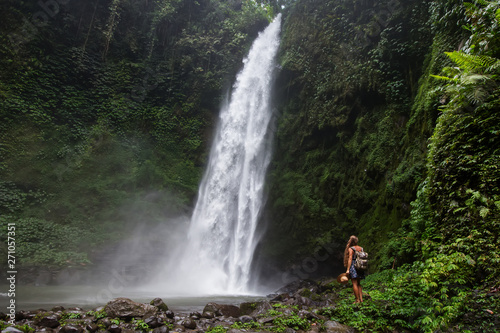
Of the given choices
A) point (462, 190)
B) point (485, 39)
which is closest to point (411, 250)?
point (462, 190)

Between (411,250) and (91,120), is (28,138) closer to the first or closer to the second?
(91,120)

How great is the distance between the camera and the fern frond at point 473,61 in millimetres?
4254

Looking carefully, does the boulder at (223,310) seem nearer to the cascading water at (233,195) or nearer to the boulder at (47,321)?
the boulder at (47,321)

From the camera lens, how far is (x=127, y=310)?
197 inches

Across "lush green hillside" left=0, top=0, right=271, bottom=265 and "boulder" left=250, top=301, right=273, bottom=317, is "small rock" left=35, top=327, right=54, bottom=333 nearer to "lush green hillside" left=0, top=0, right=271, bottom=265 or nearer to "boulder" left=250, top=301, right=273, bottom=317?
"boulder" left=250, top=301, right=273, bottom=317

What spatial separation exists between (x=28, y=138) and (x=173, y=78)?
27.7 ft

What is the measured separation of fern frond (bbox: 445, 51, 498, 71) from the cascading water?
9.65 m

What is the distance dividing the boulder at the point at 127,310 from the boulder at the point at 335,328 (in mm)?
2929

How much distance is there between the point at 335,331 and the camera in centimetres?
390

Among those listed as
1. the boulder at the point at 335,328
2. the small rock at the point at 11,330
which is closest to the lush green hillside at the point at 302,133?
the boulder at the point at 335,328

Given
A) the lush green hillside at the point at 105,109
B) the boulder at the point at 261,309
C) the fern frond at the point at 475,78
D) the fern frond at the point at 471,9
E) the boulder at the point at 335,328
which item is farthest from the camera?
the lush green hillside at the point at 105,109

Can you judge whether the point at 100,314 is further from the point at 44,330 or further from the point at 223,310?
the point at 223,310

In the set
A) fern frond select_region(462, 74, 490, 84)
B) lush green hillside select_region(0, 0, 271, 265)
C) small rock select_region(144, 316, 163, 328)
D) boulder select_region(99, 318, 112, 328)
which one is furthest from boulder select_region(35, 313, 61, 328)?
fern frond select_region(462, 74, 490, 84)

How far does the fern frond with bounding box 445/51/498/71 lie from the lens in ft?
14.0
